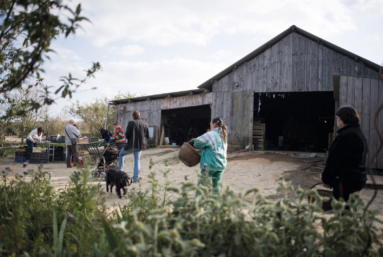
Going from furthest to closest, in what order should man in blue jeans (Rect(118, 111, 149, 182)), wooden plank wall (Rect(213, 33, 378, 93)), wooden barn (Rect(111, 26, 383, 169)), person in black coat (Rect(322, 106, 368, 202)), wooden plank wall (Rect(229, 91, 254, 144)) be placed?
wooden plank wall (Rect(229, 91, 254, 144)) < wooden plank wall (Rect(213, 33, 378, 93)) < wooden barn (Rect(111, 26, 383, 169)) < man in blue jeans (Rect(118, 111, 149, 182)) < person in black coat (Rect(322, 106, 368, 202))

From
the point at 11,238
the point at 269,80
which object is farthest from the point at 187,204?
the point at 269,80

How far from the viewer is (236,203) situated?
1.32 meters

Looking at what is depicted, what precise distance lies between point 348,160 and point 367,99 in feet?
23.2

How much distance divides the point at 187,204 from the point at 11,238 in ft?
4.97

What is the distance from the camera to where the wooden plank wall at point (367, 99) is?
8391 millimetres

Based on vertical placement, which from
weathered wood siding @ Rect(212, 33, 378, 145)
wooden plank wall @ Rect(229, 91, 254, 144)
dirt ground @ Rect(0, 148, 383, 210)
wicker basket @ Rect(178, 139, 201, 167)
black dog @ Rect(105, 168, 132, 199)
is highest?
Result: weathered wood siding @ Rect(212, 33, 378, 145)

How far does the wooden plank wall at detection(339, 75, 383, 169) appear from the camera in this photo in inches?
330

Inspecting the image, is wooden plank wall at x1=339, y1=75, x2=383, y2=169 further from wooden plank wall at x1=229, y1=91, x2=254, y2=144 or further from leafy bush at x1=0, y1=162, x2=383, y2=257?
leafy bush at x1=0, y1=162, x2=383, y2=257

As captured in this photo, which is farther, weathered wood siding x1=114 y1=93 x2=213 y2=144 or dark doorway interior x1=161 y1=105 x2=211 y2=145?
dark doorway interior x1=161 y1=105 x2=211 y2=145

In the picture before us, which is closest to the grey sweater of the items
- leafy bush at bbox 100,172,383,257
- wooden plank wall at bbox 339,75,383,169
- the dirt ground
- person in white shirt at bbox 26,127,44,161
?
the dirt ground

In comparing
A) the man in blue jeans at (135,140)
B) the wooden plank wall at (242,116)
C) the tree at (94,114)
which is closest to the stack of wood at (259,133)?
the wooden plank wall at (242,116)

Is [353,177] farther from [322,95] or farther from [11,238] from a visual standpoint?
[322,95]

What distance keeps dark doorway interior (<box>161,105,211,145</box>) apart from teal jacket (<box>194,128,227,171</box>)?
49.7 feet

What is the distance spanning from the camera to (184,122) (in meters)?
22.1
